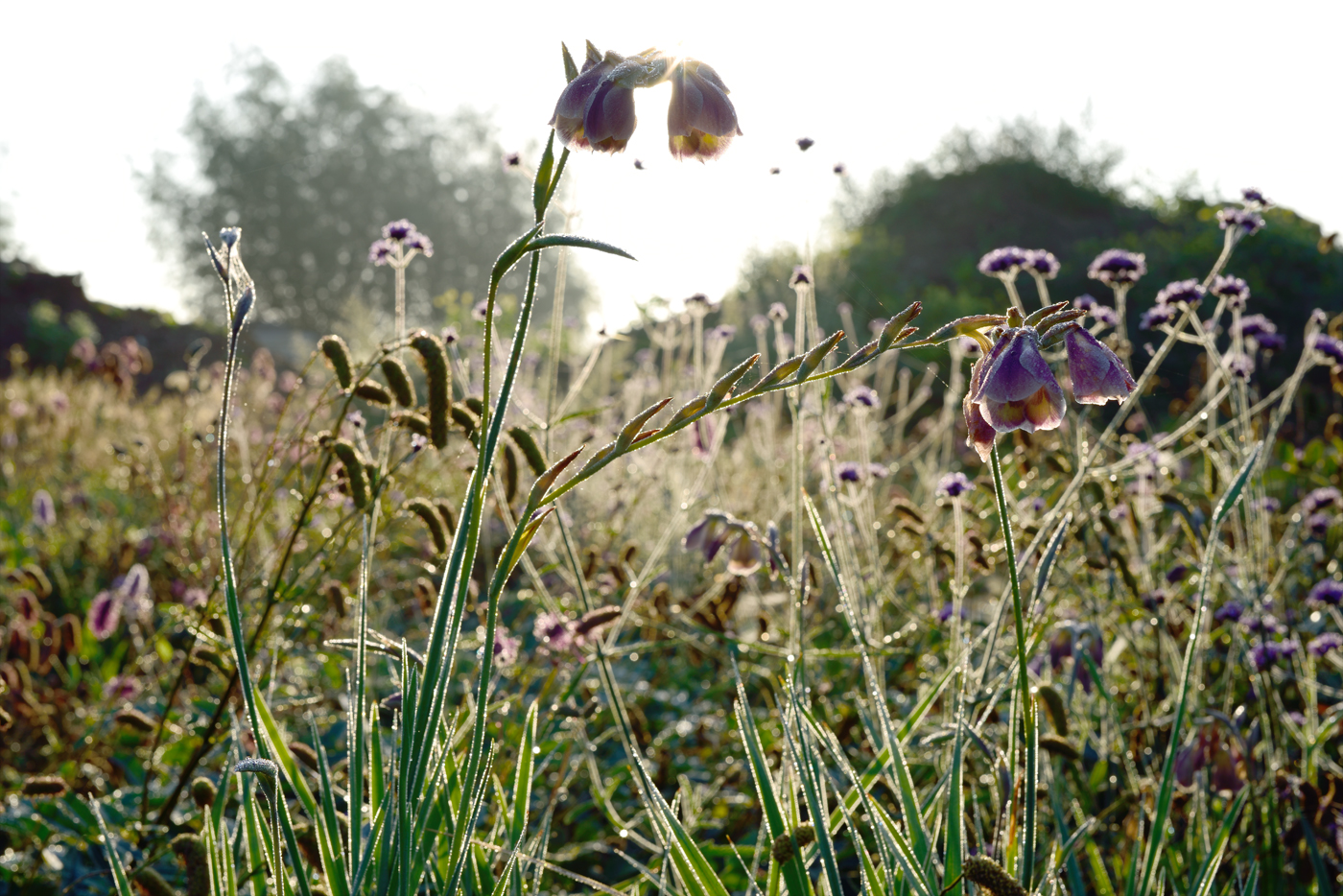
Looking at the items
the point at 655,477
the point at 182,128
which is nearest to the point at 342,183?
the point at 182,128

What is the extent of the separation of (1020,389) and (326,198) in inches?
1030

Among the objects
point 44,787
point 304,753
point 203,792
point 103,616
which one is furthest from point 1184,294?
point 103,616

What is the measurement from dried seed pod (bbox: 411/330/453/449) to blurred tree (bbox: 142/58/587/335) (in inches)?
846

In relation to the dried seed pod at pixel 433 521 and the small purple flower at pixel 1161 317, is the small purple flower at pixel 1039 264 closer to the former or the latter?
the small purple flower at pixel 1161 317

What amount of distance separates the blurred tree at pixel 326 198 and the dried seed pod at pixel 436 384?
21491 mm

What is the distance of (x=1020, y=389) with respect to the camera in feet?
2.63

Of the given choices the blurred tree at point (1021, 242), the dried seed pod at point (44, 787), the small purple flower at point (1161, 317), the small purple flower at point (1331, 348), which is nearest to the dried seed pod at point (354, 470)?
the dried seed pod at point (44, 787)

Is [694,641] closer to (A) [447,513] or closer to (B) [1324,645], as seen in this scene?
(A) [447,513]

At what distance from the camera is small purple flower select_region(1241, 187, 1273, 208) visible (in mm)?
2109

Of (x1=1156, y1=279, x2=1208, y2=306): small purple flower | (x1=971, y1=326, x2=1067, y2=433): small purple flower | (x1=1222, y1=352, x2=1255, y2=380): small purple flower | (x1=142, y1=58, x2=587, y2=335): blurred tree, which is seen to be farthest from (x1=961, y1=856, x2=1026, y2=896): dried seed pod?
(x1=142, y1=58, x2=587, y2=335): blurred tree

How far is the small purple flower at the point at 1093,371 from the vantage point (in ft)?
2.78

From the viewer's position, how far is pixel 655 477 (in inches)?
129

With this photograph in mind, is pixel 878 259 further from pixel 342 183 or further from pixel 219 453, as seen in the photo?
pixel 342 183

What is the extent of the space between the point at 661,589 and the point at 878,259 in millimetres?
8430
